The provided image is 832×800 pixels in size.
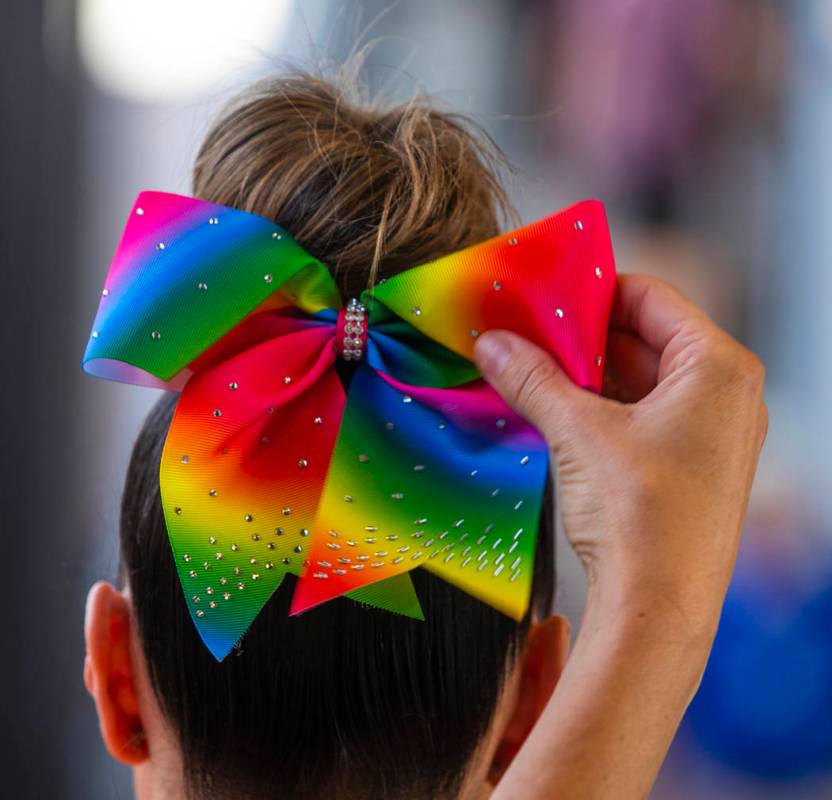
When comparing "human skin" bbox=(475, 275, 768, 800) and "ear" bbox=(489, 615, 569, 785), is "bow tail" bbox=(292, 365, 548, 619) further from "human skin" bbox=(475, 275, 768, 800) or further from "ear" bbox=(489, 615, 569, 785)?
"ear" bbox=(489, 615, 569, 785)

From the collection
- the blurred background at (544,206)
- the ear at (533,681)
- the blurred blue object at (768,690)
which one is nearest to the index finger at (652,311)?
the ear at (533,681)

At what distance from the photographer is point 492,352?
1.87 feet

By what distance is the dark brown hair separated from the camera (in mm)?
598

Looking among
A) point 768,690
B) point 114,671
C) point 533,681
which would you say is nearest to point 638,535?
point 533,681

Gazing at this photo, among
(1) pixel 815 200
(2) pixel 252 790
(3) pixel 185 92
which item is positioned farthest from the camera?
(1) pixel 815 200

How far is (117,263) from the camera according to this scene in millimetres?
582

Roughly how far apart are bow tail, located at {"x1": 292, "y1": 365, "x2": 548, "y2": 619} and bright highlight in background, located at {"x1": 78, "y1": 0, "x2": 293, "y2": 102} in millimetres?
924

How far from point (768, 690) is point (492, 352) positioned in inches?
38.8

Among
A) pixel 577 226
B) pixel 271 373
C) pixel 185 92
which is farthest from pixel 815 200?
pixel 271 373

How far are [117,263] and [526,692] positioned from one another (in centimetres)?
40

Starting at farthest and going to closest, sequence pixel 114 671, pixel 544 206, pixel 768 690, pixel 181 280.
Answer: pixel 544 206 → pixel 768 690 → pixel 114 671 → pixel 181 280

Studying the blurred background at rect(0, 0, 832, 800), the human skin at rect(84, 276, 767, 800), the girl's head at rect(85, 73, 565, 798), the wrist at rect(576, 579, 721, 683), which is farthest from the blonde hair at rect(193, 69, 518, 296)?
the blurred background at rect(0, 0, 832, 800)

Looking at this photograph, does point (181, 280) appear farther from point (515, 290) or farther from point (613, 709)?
point (613, 709)

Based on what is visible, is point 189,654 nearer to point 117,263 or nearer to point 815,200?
point 117,263
